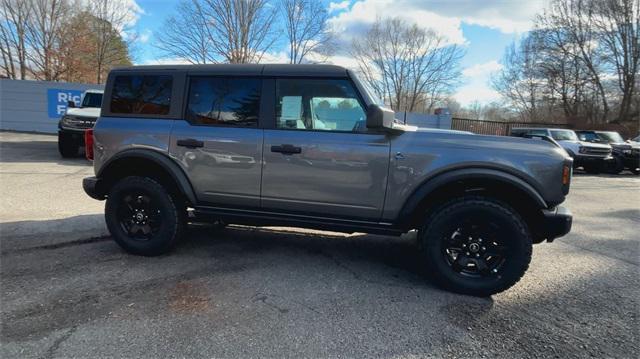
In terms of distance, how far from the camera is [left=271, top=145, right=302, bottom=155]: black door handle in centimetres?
346

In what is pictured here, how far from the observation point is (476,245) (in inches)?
129

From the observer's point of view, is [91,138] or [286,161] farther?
[91,138]

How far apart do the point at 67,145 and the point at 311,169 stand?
412 inches

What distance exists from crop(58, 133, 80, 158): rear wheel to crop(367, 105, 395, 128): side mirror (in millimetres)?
10778

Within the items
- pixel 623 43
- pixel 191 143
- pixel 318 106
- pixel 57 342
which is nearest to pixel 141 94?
pixel 191 143

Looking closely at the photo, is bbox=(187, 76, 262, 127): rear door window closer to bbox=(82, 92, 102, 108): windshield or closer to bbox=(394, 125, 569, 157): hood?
bbox=(394, 125, 569, 157): hood

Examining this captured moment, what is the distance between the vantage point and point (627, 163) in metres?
14.9

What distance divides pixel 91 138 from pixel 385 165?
3.36 m

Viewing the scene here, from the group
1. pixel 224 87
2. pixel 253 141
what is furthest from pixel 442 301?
pixel 224 87

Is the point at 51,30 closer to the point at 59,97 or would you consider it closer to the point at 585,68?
the point at 59,97

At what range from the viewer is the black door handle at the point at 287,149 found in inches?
136

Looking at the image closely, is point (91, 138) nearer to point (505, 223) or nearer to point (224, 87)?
point (224, 87)

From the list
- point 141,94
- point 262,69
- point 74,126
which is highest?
point 262,69

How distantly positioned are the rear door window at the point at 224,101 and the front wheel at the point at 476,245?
2035 mm
